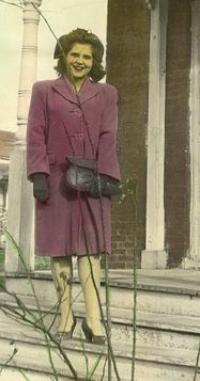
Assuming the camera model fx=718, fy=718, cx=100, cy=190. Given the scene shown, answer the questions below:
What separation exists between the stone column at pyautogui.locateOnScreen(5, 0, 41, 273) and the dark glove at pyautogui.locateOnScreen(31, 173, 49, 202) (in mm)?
2009

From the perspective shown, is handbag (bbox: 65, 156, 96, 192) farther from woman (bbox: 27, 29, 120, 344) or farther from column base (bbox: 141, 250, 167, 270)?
column base (bbox: 141, 250, 167, 270)

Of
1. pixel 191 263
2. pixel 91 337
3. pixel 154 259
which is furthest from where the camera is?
pixel 154 259

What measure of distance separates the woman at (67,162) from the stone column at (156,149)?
13.0 feet

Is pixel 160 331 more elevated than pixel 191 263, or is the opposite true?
pixel 191 263

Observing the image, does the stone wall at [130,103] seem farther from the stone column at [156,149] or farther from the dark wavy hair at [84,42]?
the dark wavy hair at [84,42]

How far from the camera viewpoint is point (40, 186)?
12.4 feet

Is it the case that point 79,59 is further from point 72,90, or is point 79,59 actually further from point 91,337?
point 91,337

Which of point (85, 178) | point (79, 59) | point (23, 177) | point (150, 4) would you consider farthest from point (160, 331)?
point (150, 4)

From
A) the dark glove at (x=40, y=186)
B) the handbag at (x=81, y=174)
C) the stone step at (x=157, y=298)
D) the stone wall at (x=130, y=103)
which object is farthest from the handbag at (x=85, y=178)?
the stone wall at (x=130, y=103)

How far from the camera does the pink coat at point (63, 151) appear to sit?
12.5ft

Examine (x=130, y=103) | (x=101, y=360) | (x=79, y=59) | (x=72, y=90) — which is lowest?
(x=101, y=360)

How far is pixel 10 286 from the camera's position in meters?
5.65

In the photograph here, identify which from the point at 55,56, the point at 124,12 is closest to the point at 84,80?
the point at 55,56

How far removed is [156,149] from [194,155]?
0.45 metres
